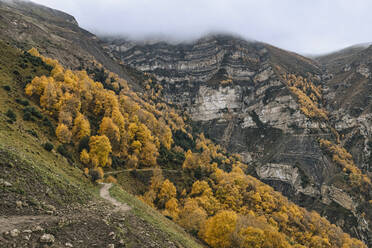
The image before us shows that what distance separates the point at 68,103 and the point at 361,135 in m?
165

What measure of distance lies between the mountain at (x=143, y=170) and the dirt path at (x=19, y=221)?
0.12 meters

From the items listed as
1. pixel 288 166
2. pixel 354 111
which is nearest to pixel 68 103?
pixel 288 166

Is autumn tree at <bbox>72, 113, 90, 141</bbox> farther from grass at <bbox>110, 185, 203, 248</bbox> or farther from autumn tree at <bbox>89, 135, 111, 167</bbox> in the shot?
grass at <bbox>110, 185, 203, 248</bbox>

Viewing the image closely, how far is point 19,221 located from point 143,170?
50.7 meters

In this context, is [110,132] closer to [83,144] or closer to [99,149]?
[99,149]

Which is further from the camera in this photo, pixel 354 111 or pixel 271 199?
pixel 354 111

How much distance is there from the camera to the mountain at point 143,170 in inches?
628

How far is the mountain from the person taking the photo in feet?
52.3

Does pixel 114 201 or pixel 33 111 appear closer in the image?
pixel 114 201

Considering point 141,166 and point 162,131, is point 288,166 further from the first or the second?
point 141,166

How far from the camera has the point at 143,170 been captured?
61000 mm

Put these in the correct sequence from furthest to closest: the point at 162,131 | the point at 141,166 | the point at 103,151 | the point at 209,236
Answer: the point at 162,131 < the point at 141,166 < the point at 103,151 < the point at 209,236

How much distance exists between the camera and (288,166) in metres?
120

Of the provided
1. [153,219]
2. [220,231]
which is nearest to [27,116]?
[153,219]
